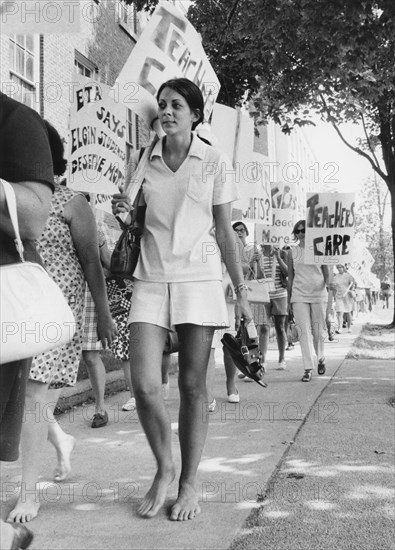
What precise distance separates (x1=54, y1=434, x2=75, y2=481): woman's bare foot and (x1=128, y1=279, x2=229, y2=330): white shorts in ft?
3.12

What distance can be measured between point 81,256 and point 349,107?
12.4 meters

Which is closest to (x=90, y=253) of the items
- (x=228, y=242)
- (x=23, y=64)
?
(x=228, y=242)

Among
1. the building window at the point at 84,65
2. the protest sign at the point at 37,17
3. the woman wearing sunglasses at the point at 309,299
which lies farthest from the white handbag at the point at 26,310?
the building window at the point at 84,65

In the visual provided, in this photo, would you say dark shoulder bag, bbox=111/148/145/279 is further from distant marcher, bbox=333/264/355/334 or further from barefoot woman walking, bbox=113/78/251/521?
distant marcher, bbox=333/264/355/334

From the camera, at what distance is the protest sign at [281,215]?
40.8 ft

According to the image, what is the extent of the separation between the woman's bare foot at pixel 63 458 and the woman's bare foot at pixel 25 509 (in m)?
0.58

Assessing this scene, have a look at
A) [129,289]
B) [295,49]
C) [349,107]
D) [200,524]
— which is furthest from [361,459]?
[349,107]

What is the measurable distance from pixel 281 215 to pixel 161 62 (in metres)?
7.51

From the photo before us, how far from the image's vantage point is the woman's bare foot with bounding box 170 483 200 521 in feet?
11.3

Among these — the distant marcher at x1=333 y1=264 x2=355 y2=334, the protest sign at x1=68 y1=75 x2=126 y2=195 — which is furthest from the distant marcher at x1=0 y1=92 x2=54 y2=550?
the distant marcher at x1=333 y1=264 x2=355 y2=334

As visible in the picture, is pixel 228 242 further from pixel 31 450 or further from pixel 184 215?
pixel 31 450

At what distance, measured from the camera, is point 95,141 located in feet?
29.0

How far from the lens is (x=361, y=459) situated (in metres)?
4.67

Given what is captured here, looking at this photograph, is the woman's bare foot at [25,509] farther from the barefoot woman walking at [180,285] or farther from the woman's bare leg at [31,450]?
the barefoot woman walking at [180,285]
